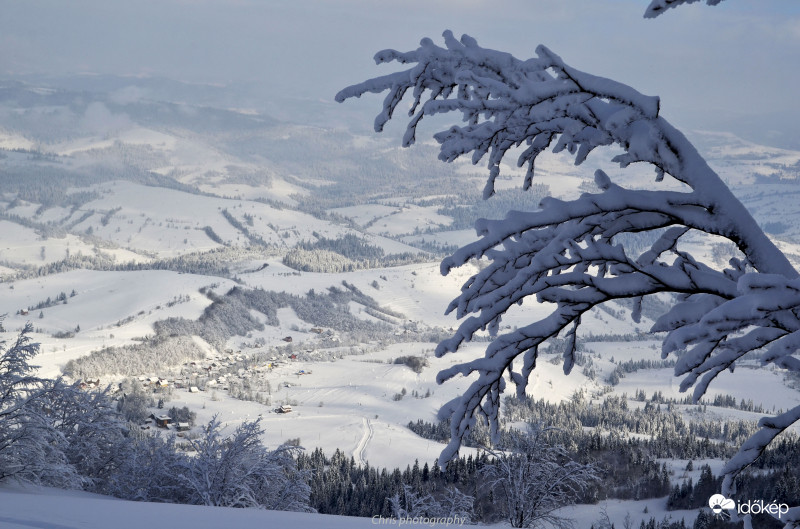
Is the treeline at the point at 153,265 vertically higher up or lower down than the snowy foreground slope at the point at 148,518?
higher up

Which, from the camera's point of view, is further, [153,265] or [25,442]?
[153,265]

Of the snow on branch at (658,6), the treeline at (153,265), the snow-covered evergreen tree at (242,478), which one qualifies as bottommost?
the snow-covered evergreen tree at (242,478)

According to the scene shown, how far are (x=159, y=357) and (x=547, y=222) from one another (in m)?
100

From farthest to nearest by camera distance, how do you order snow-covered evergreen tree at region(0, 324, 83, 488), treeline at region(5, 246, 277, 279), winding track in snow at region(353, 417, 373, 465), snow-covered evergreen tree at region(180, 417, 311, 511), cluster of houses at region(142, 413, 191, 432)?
treeline at region(5, 246, 277, 279) < cluster of houses at region(142, 413, 191, 432) < winding track in snow at region(353, 417, 373, 465) < snow-covered evergreen tree at region(180, 417, 311, 511) < snow-covered evergreen tree at region(0, 324, 83, 488)

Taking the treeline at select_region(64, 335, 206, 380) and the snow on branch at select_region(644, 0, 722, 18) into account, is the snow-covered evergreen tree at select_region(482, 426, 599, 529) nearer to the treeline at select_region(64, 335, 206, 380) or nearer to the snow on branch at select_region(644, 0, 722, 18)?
the snow on branch at select_region(644, 0, 722, 18)

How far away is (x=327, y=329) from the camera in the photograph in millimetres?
141250

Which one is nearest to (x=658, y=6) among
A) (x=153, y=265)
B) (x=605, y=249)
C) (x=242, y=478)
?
(x=605, y=249)

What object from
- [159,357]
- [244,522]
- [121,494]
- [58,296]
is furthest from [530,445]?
A: [58,296]

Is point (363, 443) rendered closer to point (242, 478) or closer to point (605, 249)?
point (242, 478)

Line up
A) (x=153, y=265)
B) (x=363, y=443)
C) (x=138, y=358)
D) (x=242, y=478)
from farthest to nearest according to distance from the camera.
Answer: (x=153, y=265) → (x=138, y=358) → (x=363, y=443) → (x=242, y=478)

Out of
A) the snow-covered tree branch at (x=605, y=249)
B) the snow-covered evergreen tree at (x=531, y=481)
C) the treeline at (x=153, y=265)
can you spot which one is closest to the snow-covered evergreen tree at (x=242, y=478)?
the snow-covered evergreen tree at (x=531, y=481)

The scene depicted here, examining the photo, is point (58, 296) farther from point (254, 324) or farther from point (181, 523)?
point (181, 523)

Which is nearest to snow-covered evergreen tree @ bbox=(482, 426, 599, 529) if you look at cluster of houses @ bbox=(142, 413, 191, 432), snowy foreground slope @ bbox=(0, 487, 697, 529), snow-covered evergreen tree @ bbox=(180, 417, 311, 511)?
snow-covered evergreen tree @ bbox=(180, 417, 311, 511)

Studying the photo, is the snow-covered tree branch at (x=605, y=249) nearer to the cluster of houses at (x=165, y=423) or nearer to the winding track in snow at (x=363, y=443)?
the winding track in snow at (x=363, y=443)
